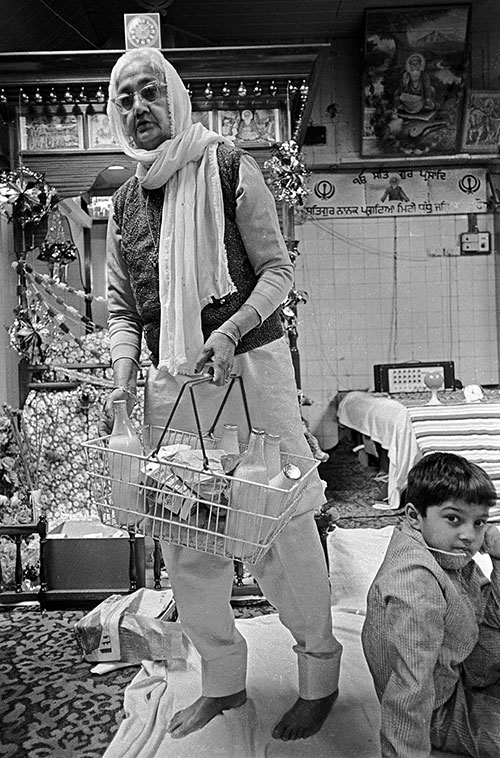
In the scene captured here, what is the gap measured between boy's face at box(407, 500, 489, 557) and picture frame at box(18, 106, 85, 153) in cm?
370

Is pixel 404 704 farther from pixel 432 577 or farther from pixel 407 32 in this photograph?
pixel 407 32

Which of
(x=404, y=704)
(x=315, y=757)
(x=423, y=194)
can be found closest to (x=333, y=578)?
(x=315, y=757)

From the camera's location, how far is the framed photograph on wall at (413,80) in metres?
6.63

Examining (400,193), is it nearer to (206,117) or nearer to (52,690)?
(206,117)

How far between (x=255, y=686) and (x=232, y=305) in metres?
1.10

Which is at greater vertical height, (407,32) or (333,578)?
(407,32)

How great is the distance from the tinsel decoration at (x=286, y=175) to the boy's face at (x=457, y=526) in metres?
3.01

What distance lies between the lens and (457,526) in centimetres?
170

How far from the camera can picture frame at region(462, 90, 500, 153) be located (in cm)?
709

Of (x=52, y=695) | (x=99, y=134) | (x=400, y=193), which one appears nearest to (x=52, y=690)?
(x=52, y=695)

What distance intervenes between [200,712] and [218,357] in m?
0.97

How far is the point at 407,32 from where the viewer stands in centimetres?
665

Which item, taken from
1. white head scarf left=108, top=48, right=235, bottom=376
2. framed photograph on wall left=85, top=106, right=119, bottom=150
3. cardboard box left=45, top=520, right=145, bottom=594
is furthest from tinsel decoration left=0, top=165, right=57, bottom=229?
white head scarf left=108, top=48, right=235, bottom=376

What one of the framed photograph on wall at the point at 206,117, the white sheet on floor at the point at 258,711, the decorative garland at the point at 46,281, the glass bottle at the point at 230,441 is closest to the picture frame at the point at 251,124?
the framed photograph on wall at the point at 206,117
